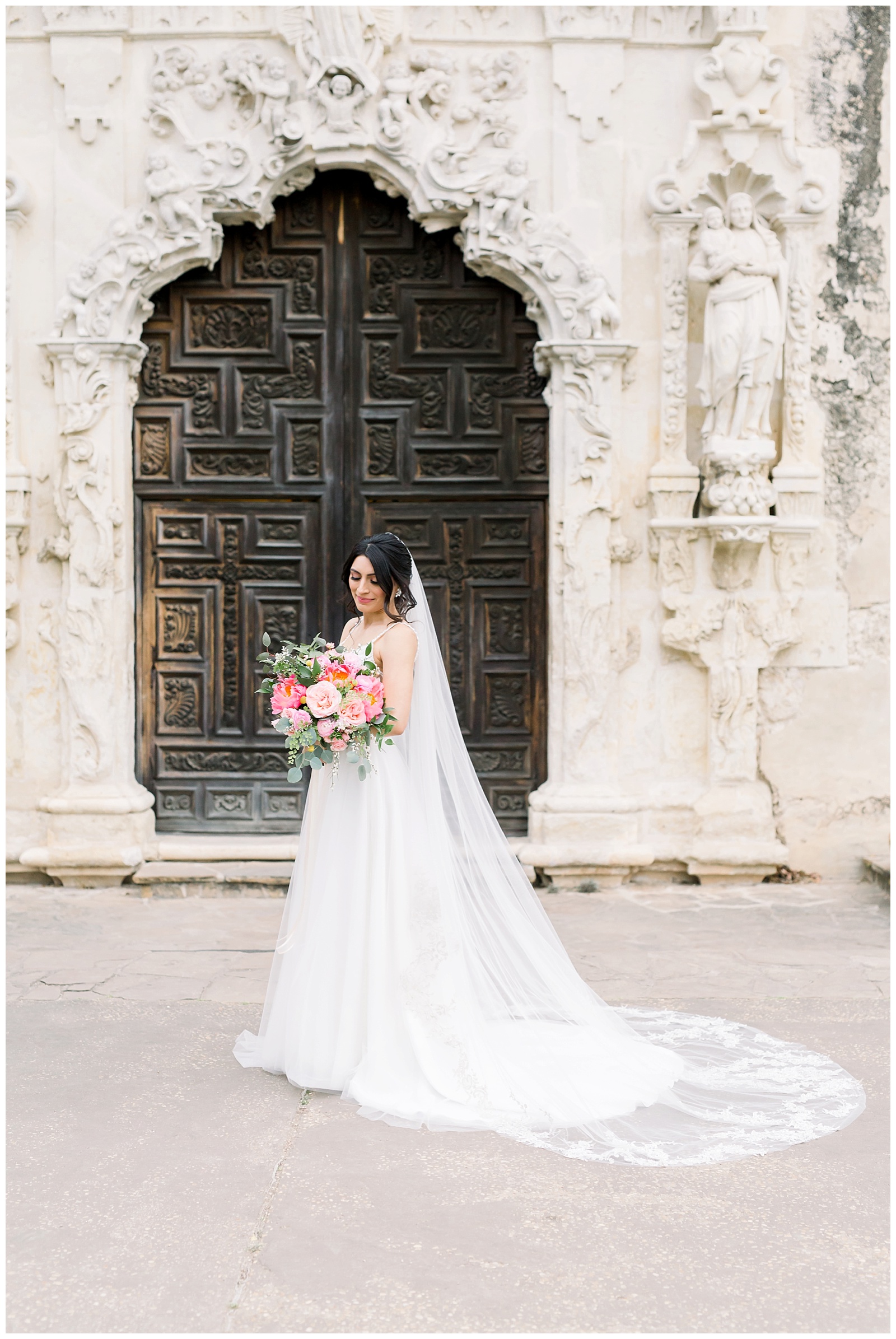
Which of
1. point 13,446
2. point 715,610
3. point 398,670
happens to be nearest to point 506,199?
point 715,610

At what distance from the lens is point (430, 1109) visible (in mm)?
3562

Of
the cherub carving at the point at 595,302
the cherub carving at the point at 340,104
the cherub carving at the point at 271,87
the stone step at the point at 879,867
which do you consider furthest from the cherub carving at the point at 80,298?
the stone step at the point at 879,867

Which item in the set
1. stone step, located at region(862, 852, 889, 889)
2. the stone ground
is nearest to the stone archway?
stone step, located at region(862, 852, 889, 889)

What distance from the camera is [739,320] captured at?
650cm

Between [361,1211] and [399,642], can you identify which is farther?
[399,642]

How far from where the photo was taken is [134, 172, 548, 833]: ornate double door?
691 cm

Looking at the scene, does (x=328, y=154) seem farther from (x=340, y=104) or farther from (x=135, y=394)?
(x=135, y=394)

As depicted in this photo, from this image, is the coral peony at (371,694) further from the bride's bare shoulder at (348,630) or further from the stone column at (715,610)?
the stone column at (715,610)

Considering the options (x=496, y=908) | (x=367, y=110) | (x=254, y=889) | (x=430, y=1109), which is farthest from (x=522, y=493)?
(x=430, y=1109)

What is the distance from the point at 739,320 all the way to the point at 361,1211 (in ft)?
17.0

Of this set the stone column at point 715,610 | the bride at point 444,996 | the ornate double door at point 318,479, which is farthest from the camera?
the ornate double door at point 318,479

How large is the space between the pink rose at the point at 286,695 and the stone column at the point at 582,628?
310cm

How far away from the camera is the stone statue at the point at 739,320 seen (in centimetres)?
650

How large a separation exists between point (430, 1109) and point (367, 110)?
542 cm
